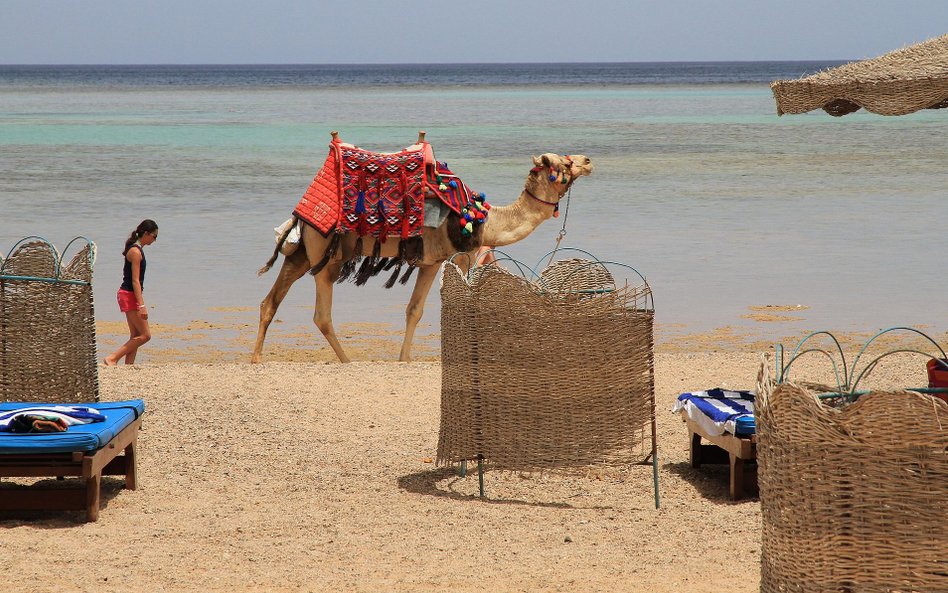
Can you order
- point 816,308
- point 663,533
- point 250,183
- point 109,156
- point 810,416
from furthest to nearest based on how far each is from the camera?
1. point 109,156
2. point 250,183
3. point 816,308
4. point 663,533
5. point 810,416

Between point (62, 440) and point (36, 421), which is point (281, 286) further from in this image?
point (62, 440)

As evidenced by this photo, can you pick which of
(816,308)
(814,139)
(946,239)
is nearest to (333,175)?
(816,308)

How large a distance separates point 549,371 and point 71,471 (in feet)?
8.19

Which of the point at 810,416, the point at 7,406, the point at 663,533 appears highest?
the point at 810,416

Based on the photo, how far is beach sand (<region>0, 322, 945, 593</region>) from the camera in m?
5.70

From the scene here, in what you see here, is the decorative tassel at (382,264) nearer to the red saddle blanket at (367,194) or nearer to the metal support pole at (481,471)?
the red saddle blanket at (367,194)

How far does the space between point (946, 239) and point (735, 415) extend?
43.8 ft

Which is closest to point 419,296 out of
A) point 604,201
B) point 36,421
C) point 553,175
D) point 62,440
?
point 553,175

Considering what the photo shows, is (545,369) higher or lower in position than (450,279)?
lower

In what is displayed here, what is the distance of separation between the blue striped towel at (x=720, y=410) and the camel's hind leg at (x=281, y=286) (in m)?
4.07

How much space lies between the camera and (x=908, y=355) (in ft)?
36.0

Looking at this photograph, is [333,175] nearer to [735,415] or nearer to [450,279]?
[450,279]

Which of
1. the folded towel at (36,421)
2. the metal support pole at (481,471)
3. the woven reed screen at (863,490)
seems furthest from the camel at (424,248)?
the woven reed screen at (863,490)

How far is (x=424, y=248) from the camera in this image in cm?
1070
